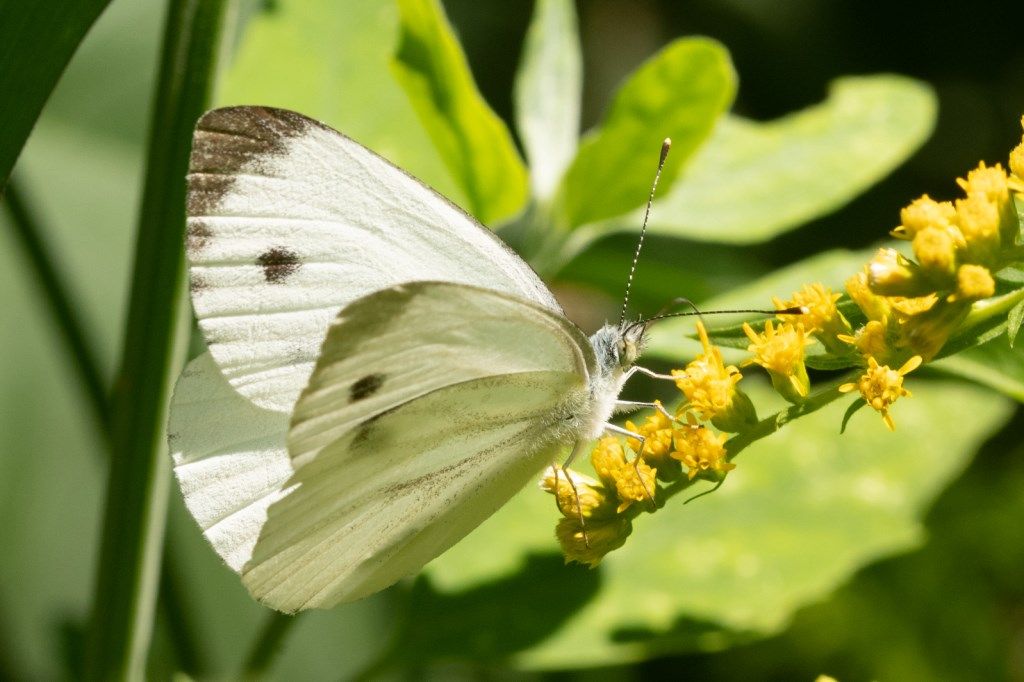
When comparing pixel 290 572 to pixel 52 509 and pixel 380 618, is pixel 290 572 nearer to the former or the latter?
pixel 380 618

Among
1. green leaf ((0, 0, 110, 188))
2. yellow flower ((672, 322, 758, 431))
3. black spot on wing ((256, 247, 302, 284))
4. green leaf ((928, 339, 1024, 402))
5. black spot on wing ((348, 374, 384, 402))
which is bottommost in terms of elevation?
yellow flower ((672, 322, 758, 431))

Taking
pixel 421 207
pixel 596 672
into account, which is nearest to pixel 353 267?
pixel 421 207

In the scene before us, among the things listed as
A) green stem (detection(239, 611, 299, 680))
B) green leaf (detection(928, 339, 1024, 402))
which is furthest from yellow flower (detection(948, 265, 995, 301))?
green stem (detection(239, 611, 299, 680))

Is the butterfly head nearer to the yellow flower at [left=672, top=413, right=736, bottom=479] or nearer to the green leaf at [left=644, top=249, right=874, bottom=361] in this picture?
the green leaf at [left=644, top=249, right=874, bottom=361]

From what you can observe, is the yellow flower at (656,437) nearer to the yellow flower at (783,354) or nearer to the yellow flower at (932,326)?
the yellow flower at (783,354)

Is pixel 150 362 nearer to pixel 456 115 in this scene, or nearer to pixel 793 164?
pixel 456 115

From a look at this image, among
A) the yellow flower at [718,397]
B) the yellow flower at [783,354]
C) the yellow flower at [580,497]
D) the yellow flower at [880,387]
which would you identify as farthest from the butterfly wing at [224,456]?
the yellow flower at [880,387]

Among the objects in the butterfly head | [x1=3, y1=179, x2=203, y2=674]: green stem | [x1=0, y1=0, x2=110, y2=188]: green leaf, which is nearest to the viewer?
[x1=0, y1=0, x2=110, y2=188]: green leaf
